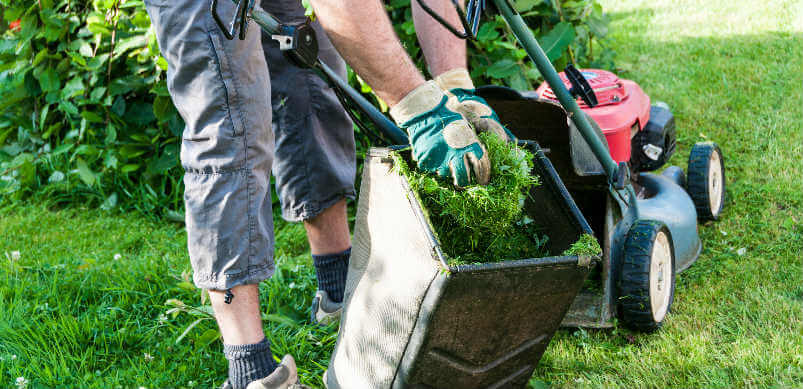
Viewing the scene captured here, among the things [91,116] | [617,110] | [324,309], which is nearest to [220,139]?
[324,309]

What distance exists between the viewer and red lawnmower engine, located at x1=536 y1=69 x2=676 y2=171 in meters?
2.31

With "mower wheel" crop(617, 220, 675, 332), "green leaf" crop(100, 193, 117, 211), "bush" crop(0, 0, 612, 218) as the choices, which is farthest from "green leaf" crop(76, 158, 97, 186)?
"mower wheel" crop(617, 220, 675, 332)

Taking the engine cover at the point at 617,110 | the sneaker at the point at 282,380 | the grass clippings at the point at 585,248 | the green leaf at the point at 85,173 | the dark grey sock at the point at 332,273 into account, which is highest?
the grass clippings at the point at 585,248

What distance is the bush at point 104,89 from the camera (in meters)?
2.98

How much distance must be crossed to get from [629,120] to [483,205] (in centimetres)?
112

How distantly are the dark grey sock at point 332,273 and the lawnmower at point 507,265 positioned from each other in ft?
1.67

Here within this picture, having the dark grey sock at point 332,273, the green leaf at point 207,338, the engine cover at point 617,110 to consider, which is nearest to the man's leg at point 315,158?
the dark grey sock at point 332,273

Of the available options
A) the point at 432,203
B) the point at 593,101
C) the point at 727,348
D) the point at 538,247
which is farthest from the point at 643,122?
the point at 432,203

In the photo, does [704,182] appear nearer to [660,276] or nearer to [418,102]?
[660,276]

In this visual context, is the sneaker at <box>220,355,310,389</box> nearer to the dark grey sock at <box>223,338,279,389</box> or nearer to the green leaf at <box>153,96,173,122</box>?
the dark grey sock at <box>223,338,279,389</box>

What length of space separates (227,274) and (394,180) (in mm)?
514

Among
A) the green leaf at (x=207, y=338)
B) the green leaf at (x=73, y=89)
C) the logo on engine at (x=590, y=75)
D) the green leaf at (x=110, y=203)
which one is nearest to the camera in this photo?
the green leaf at (x=207, y=338)

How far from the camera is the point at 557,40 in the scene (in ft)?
9.40

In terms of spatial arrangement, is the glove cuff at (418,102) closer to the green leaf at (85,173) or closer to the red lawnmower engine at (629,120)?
the red lawnmower engine at (629,120)
